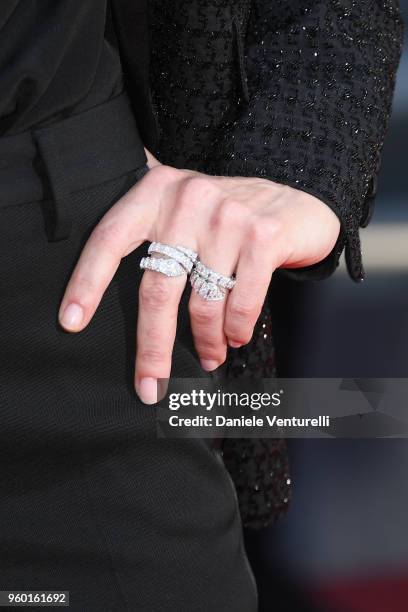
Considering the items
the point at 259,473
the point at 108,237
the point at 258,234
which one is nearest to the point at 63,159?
the point at 108,237

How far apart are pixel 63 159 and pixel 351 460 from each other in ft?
2.29

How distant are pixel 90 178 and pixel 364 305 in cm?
54

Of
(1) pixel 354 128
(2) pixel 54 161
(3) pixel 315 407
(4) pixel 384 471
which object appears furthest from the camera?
(4) pixel 384 471

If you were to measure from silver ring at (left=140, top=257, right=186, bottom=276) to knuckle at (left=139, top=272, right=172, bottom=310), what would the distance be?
1cm

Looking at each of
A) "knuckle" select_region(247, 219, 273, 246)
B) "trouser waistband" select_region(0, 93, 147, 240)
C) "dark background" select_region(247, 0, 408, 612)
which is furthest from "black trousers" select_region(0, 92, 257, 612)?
"dark background" select_region(247, 0, 408, 612)

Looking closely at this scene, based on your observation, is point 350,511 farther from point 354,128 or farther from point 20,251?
point 20,251

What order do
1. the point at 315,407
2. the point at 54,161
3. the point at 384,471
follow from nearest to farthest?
the point at 54,161 < the point at 315,407 < the point at 384,471

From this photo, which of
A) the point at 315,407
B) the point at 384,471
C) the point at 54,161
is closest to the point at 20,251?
the point at 54,161

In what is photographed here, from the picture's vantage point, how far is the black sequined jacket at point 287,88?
829mm

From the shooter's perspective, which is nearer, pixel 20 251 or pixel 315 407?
pixel 20 251

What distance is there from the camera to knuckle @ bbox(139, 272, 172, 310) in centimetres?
73

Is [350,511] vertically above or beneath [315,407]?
beneath

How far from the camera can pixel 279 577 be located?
1248 mm

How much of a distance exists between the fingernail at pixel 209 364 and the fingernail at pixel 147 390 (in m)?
0.07
